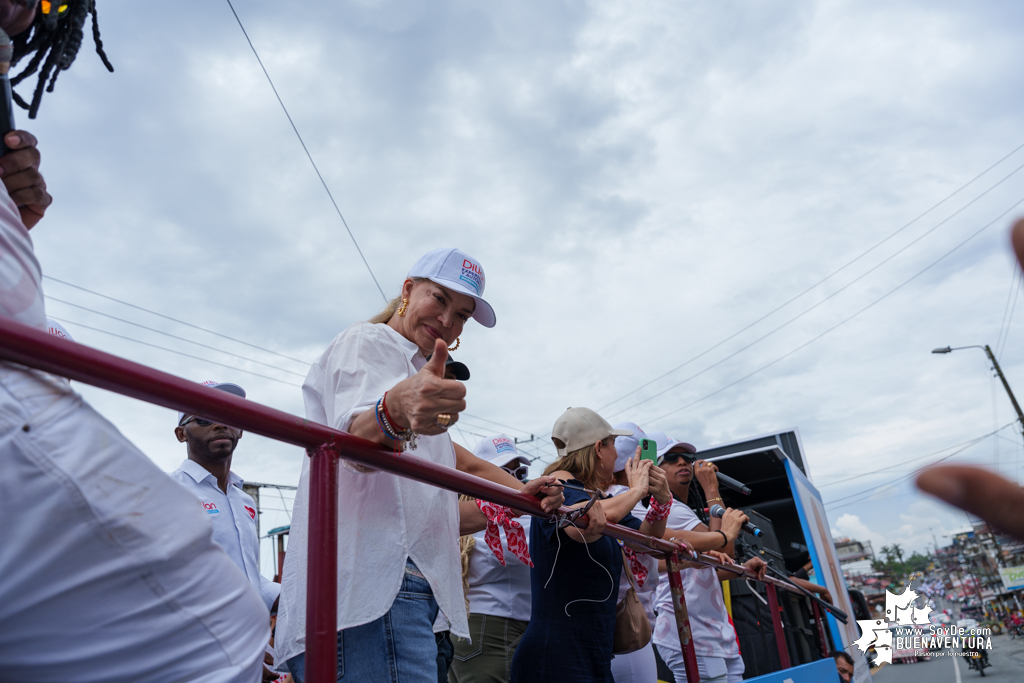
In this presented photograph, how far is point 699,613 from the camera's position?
13.3 ft

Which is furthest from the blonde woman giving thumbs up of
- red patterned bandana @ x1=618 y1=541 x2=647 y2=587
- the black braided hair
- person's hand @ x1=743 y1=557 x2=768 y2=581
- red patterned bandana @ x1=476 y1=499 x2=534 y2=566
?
person's hand @ x1=743 y1=557 x2=768 y2=581

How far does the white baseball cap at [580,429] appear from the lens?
314cm

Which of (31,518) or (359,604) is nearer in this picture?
(31,518)

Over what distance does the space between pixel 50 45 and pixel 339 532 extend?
142 cm

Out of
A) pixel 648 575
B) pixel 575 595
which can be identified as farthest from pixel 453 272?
pixel 648 575

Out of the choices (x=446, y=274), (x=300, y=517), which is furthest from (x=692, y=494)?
(x=300, y=517)

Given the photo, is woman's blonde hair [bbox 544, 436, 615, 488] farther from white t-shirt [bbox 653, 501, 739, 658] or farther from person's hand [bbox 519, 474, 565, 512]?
white t-shirt [bbox 653, 501, 739, 658]

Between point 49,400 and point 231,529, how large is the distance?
258cm

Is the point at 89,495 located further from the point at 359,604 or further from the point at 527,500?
the point at 527,500

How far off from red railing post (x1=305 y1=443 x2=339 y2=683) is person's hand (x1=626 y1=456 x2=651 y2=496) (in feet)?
5.85

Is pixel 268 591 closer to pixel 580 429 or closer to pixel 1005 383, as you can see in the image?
pixel 580 429

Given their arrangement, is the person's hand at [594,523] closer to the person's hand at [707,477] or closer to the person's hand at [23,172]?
the person's hand at [23,172]

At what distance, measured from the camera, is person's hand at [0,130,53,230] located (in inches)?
47.8

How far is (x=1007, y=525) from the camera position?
793 millimetres
